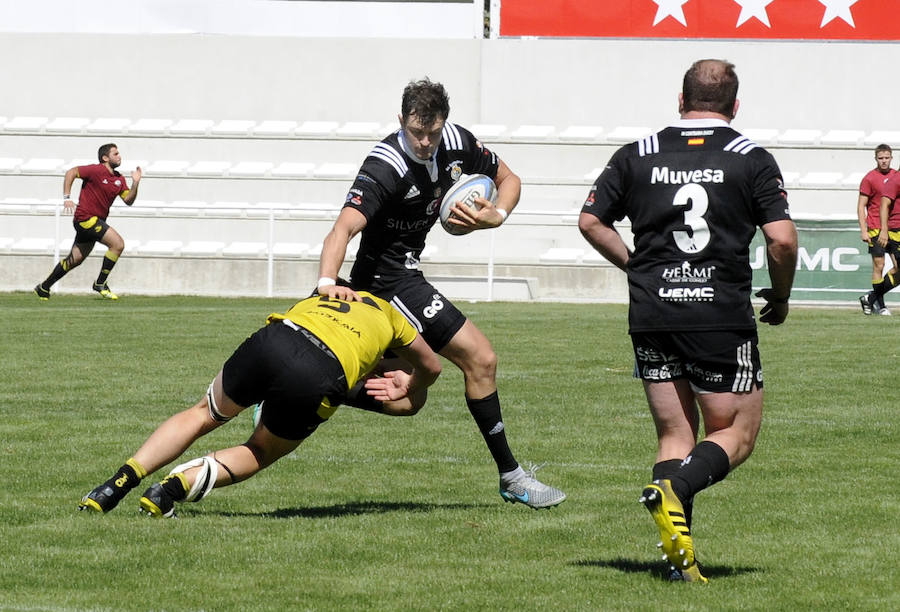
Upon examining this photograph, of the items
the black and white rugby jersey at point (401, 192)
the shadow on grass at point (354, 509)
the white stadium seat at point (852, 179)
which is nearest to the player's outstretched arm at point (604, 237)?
the black and white rugby jersey at point (401, 192)

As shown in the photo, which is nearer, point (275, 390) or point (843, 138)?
point (275, 390)

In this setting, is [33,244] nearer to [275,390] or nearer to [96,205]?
[96,205]

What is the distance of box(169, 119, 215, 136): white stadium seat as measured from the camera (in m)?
28.2

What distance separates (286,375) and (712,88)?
204cm

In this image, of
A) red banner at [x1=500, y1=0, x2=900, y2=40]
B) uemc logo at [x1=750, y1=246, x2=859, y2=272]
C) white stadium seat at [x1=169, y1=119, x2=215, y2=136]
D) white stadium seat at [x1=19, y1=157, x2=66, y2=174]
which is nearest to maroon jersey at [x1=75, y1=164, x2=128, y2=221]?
white stadium seat at [x1=169, y1=119, x2=215, y2=136]

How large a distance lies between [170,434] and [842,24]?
76.8 ft

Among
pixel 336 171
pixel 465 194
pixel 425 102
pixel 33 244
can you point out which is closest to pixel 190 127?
pixel 336 171

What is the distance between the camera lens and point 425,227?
7465mm

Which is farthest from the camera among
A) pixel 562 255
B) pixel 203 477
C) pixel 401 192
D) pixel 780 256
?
pixel 562 255

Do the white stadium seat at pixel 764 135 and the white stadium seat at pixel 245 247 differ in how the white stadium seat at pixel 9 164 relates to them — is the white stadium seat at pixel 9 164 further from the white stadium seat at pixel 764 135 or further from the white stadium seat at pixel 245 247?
the white stadium seat at pixel 764 135

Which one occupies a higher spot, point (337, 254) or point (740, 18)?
point (740, 18)

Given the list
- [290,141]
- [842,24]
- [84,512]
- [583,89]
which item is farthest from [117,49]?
[84,512]

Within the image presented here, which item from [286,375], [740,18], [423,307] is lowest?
[286,375]

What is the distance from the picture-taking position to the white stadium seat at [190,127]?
28.2 metres
